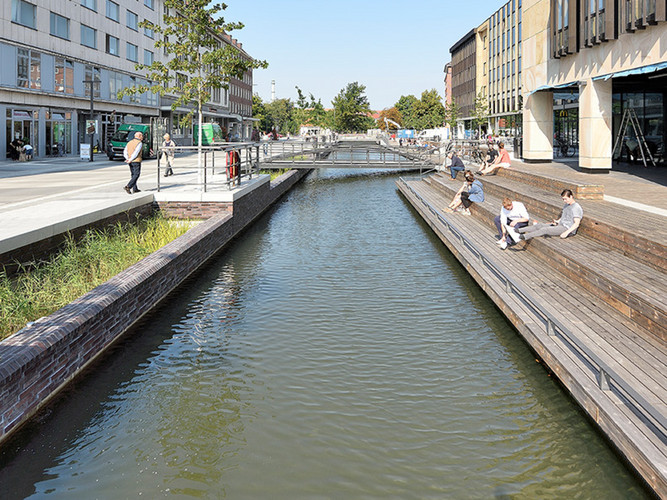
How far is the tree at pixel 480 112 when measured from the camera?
267 ft

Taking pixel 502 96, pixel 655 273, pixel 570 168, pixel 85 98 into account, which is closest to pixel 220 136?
pixel 85 98

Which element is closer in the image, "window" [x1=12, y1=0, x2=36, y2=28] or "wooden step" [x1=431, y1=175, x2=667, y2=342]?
"wooden step" [x1=431, y1=175, x2=667, y2=342]

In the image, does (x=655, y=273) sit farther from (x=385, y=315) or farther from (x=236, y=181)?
(x=236, y=181)

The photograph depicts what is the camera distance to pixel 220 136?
171ft

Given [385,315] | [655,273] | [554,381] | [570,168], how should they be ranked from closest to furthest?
[554,381]
[655,273]
[385,315]
[570,168]

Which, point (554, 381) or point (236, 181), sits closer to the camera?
point (554, 381)

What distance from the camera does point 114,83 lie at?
5303 cm

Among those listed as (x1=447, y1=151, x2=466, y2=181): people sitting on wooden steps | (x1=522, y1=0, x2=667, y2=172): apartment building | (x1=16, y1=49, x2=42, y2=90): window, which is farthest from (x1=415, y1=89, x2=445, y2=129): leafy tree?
(x1=447, y1=151, x2=466, y2=181): people sitting on wooden steps

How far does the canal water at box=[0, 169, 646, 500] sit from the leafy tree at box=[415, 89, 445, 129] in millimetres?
115969

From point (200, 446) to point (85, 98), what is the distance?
149ft

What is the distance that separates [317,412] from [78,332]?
9.24 ft

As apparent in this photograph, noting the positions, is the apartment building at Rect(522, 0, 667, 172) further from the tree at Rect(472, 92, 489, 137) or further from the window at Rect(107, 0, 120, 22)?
the tree at Rect(472, 92, 489, 137)

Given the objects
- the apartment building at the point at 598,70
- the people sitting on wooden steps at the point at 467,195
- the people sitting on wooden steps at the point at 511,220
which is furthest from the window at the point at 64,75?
the people sitting on wooden steps at the point at 511,220

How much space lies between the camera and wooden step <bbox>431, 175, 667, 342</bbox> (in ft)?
25.8
